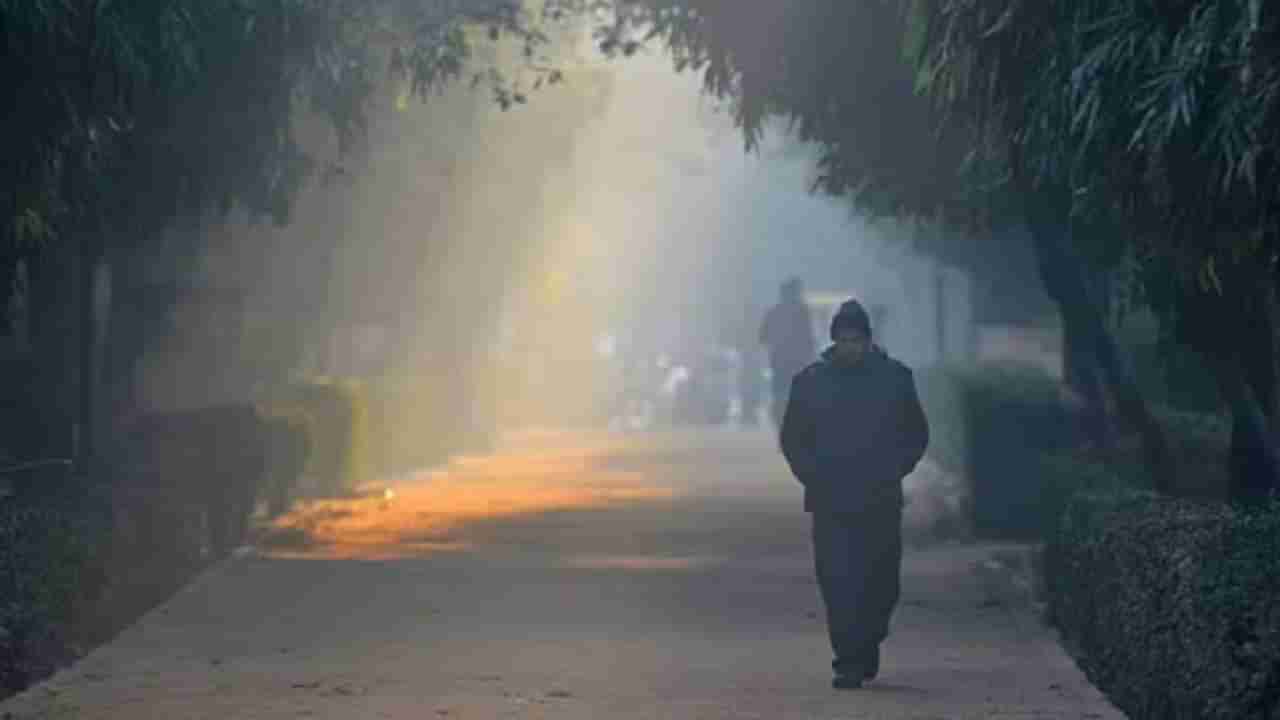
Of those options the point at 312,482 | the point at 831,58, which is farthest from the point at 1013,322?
the point at 831,58

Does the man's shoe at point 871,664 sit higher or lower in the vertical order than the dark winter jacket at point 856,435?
lower

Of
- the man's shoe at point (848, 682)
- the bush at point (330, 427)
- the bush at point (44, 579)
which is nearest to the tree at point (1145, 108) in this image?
the man's shoe at point (848, 682)

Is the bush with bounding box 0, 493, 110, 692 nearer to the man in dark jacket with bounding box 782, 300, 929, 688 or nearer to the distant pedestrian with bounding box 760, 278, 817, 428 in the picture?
the man in dark jacket with bounding box 782, 300, 929, 688

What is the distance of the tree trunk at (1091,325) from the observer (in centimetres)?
2259

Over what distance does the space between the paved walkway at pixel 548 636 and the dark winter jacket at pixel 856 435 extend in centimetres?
94

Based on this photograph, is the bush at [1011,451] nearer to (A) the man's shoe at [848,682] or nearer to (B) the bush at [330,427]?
(B) the bush at [330,427]

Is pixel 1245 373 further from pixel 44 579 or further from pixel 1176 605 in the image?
pixel 44 579

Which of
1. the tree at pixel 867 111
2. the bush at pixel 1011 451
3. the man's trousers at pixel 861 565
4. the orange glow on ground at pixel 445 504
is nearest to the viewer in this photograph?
the man's trousers at pixel 861 565

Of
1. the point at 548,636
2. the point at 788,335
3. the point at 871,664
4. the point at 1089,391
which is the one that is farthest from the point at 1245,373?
the point at 788,335

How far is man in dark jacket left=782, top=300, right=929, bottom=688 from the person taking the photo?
15852 mm

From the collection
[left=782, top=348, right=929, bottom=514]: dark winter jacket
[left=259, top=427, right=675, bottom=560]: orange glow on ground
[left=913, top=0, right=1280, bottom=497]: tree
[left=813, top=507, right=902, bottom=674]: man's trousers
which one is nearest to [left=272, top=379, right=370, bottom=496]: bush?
[left=259, top=427, right=675, bottom=560]: orange glow on ground

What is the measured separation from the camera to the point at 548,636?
1836cm

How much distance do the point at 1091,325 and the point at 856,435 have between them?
28.0ft

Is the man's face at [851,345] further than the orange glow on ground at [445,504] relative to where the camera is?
No
